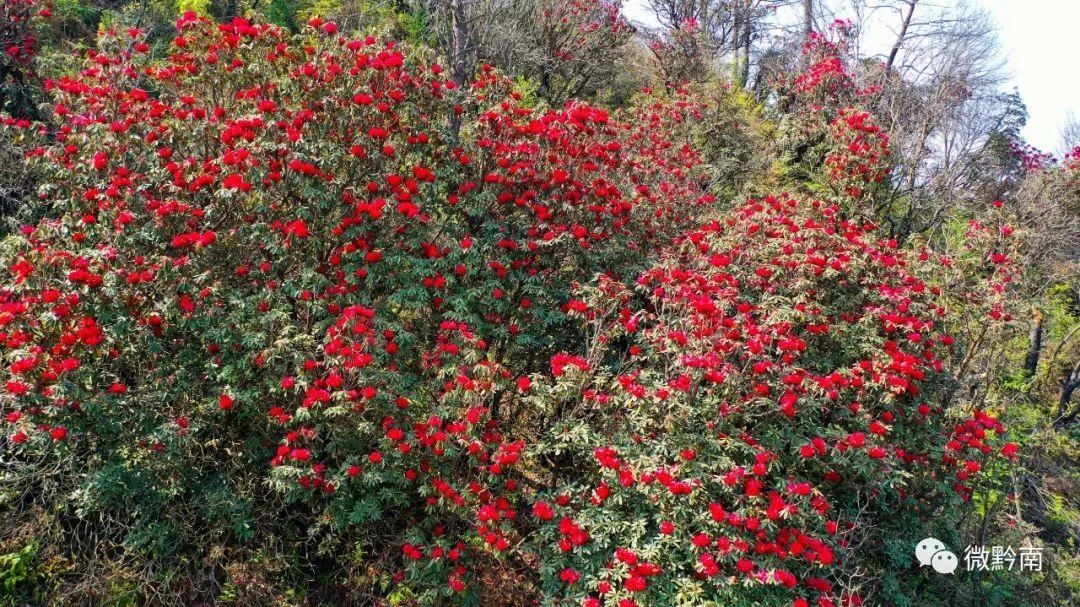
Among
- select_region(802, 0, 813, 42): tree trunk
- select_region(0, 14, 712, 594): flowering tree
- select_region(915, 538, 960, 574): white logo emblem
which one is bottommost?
select_region(915, 538, 960, 574): white logo emblem

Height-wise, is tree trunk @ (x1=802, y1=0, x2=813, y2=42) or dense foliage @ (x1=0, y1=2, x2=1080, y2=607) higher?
tree trunk @ (x1=802, y1=0, x2=813, y2=42)

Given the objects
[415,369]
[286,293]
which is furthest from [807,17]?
[286,293]

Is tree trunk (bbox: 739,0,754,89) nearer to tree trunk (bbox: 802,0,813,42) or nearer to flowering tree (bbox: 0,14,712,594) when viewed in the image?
tree trunk (bbox: 802,0,813,42)

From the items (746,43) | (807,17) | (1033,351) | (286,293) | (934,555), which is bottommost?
(934,555)

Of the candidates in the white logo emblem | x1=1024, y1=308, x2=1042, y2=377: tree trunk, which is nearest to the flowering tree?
the white logo emblem

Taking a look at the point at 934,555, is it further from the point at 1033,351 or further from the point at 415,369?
the point at 1033,351

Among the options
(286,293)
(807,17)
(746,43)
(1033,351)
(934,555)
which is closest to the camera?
(286,293)

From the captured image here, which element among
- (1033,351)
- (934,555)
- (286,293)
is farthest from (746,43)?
(286,293)

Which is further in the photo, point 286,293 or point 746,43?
point 746,43

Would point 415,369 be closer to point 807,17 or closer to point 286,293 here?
point 286,293

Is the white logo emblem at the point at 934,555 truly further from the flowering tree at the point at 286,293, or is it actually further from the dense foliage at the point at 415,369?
the flowering tree at the point at 286,293

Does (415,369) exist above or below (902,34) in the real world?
below

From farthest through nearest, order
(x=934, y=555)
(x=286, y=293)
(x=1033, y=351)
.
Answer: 1. (x=1033, y=351)
2. (x=934, y=555)
3. (x=286, y=293)

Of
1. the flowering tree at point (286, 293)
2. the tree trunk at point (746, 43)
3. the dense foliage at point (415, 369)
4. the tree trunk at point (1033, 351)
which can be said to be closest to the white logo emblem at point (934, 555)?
the dense foliage at point (415, 369)
